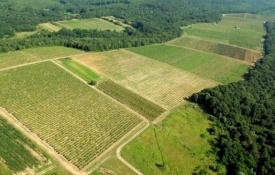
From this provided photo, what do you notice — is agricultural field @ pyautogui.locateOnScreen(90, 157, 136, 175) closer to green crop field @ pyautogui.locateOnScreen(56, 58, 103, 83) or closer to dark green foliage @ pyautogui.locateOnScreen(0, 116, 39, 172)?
dark green foliage @ pyautogui.locateOnScreen(0, 116, 39, 172)

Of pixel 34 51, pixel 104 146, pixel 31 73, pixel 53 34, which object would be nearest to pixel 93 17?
pixel 53 34

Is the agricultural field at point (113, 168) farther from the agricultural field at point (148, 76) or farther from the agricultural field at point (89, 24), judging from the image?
the agricultural field at point (89, 24)

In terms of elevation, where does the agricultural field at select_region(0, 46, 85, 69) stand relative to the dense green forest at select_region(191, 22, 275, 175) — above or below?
above

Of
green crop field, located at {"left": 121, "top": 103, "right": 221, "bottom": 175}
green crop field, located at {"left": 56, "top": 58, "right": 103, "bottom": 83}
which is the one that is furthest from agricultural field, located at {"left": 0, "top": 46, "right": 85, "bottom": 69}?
green crop field, located at {"left": 121, "top": 103, "right": 221, "bottom": 175}

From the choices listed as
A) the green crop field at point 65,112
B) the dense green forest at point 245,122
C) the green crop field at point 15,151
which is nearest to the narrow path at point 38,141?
the green crop field at point 65,112

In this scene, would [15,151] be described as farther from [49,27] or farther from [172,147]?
[49,27]
